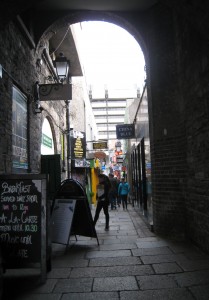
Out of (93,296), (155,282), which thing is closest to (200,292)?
(155,282)

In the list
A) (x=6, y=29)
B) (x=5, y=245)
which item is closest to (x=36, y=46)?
(x=6, y=29)

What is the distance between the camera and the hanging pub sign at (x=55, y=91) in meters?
8.50

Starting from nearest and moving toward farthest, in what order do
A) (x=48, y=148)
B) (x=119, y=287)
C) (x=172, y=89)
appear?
(x=119, y=287), (x=172, y=89), (x=48, y=148)

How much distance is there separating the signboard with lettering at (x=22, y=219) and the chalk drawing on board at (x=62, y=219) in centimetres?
192

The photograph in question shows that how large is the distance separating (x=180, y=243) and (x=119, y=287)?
10.3 feet

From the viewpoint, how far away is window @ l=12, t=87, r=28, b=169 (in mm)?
7272

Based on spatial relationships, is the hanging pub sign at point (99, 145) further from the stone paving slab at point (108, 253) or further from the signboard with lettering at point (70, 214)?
the stone paving slab at point (108, 253)

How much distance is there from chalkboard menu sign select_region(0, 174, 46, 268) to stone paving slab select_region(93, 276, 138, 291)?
2.87ft

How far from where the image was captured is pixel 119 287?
454 centimetres

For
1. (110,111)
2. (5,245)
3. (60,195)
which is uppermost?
(110,111)

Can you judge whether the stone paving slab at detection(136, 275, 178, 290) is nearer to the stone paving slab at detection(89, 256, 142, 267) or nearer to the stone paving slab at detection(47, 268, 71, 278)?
the stone paving slab at detection(89, 256, 142, 267)

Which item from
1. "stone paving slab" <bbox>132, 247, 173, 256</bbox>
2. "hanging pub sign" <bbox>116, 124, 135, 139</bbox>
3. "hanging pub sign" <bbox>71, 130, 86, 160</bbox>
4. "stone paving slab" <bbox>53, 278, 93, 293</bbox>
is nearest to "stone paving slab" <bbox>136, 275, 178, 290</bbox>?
"stone paving slab" <bbox>53, 278, 93, 293</bbox>

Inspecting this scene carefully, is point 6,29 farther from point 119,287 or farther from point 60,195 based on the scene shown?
point 119,287

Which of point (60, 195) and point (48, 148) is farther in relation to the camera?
point (48, 148)
